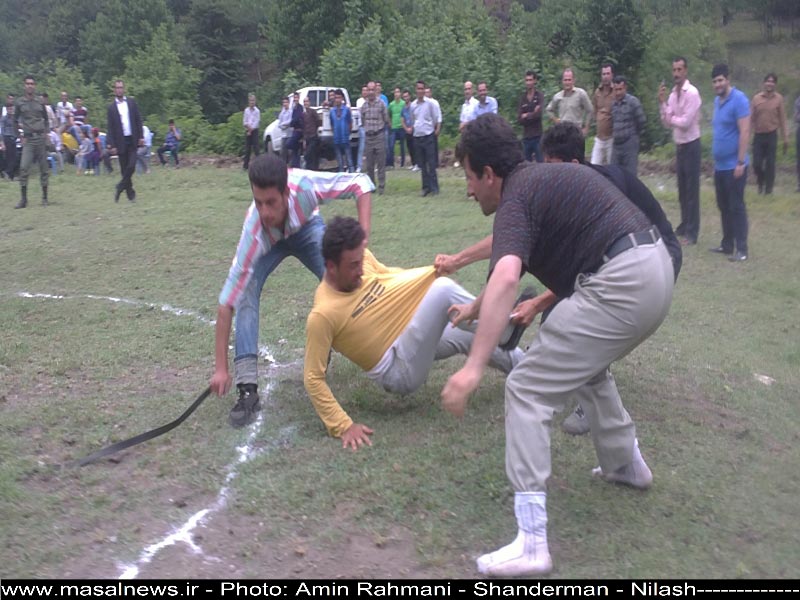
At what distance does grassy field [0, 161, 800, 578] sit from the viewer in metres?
3.82

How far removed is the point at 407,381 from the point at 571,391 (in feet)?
5.36

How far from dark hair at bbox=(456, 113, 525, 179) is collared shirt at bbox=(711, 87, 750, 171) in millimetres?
6776

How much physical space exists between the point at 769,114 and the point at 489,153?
1172 centimetres

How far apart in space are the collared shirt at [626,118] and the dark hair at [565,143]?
600 centimetres

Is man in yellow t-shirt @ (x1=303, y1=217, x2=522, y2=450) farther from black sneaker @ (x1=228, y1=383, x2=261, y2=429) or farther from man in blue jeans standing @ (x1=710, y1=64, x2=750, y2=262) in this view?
man in blue jeans standing @ (x1=710, y1=64, x2=750, y2=262)

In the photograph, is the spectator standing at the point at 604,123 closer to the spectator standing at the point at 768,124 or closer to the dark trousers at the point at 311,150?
the spectator standing at the point at 768,124

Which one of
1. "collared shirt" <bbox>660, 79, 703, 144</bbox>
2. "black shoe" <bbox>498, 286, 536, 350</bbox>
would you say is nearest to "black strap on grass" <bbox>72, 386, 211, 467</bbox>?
"black shoe" <bbox>498, 286, 536, 350</bbox>

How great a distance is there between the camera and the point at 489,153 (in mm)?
3689

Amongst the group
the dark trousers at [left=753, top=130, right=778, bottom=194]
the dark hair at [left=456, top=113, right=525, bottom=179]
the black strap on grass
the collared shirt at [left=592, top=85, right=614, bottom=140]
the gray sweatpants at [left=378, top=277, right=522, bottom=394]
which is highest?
the collared shirt at [left=592, top=85, right=614, bottom=140]

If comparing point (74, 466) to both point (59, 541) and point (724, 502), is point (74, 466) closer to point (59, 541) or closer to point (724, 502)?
point (59, 541)

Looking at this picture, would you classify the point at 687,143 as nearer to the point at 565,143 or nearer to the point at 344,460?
the point at 565,143

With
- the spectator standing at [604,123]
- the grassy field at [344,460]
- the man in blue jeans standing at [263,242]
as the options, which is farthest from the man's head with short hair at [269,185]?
the spectator standing at [604,123]

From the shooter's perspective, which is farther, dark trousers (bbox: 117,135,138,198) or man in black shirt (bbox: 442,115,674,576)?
dark trousers (bbox: 117,135,138,198)

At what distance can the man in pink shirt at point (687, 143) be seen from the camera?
10242 millimetres
